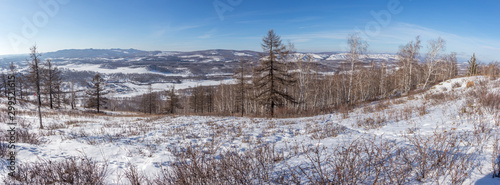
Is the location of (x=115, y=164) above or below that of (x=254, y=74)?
below

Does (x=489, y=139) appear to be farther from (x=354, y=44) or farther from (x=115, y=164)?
(x=354, y=44)

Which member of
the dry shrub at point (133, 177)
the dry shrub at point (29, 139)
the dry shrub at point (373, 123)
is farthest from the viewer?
the dry shrub at point (373, 123)

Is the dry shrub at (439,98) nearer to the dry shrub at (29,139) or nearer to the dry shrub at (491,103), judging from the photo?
the dry shrub at (491,103)

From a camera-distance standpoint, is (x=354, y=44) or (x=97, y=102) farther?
(x=97, y=102)

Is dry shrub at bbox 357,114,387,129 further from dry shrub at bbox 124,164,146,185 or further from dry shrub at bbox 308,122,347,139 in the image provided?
dry shrub at bbox 124,164,146,185

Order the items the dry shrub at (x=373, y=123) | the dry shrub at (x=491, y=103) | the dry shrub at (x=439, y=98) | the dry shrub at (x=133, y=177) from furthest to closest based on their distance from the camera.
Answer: the dry shrub at (x=439, y=98)
the dry shrub at (x=373, y=123)
the dry shrub at (x=491, y=103)
the dry shrub at (x=133, y=177)

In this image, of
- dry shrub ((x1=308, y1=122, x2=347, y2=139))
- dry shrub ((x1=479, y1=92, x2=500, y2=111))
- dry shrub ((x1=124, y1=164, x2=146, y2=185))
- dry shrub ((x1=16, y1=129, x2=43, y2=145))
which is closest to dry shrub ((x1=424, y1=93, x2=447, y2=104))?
dry shrub ((x1=479, y1=92, x2=500, y2=111))

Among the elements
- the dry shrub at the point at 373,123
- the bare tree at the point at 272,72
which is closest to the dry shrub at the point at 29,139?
the dry shrub at the point at 373,123

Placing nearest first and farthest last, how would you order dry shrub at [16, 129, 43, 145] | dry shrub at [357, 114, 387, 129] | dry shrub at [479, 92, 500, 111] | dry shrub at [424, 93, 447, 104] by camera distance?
1. dry shrub at [479, 92, 500, 111]
2. dry shrub at [16, 129, 43, 145]
3. dry shrub at [357, 114, 387, 129]
4. dry shrub at [424, 93, 447, 104]

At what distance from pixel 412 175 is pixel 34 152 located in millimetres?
9005

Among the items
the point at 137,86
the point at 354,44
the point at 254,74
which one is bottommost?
the point at 137,86

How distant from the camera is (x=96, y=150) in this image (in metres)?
5.77

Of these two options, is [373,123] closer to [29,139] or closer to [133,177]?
[133,177]

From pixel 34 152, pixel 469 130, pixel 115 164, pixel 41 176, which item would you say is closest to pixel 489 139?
pixel 469 130
